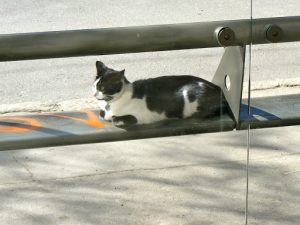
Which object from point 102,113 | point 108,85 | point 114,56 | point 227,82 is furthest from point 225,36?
point 114,56

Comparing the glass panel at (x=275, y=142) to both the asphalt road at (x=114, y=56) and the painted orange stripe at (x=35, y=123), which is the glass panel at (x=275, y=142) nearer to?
the asphalt road at (x=114, y=56)

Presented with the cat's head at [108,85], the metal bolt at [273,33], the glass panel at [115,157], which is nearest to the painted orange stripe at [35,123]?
the glass panel at [115,157]

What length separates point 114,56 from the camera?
5652 millimetres

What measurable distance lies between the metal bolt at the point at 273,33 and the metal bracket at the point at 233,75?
6.0 inches

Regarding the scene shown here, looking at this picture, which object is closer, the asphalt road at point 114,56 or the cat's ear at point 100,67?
the cat's ear at point 100,67

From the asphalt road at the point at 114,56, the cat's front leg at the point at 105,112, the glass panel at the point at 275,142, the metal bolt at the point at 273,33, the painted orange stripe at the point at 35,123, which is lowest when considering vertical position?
the glass panel at the point at 275,142

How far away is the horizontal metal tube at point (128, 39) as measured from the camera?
7.82ft

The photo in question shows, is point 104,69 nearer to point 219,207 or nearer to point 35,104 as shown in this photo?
point 219,207

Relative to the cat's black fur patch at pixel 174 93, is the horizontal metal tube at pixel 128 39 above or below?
above

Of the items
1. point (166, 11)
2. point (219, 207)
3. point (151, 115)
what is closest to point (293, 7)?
point (166, 11)

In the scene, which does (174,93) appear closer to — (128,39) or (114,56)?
(128,39)

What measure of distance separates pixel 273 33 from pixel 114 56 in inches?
125

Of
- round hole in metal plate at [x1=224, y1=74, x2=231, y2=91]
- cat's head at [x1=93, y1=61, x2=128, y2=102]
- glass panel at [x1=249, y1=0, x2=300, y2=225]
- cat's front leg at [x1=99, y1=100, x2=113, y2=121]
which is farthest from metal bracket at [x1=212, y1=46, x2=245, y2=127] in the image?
cat's head at [x1=93, y1=61, x2=128, y2=102]

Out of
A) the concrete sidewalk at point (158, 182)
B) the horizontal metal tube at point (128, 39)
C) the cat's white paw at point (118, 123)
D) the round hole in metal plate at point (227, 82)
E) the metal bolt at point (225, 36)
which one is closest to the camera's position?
the horizontal metal tube at point (128, 39)
